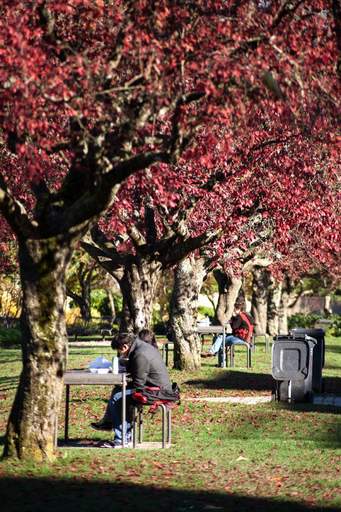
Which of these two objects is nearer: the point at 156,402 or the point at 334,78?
the point at 334,78

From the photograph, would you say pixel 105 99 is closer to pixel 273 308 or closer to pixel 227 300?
pixel 227 300

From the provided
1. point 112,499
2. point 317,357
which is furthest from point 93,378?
point 317,357

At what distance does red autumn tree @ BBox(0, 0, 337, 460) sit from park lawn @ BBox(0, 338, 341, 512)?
893 millimetres

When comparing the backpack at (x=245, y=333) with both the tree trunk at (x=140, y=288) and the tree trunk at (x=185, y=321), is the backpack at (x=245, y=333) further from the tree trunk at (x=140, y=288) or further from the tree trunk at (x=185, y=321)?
the tree trunk at (x=140, y=288)

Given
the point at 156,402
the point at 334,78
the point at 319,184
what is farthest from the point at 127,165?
the point at 319,184

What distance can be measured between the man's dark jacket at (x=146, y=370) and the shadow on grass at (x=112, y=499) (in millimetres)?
3234

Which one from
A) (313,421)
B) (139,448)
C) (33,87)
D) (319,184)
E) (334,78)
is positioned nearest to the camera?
(33,87)

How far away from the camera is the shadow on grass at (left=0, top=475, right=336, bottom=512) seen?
9.95 meters

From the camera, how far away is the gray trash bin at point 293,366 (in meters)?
19.5

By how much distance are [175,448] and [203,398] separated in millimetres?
6640

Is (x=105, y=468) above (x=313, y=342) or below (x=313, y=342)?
below

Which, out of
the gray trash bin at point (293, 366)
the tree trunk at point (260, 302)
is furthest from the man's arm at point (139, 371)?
the tree trunk at point (260, 302)

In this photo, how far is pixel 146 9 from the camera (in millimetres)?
12000

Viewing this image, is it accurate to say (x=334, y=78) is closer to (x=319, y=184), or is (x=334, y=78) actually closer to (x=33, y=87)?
(x=33, y=87)
